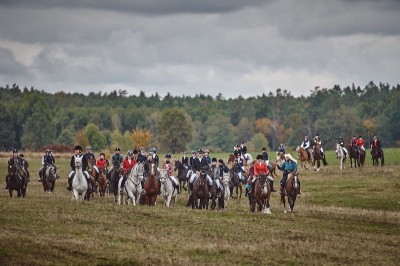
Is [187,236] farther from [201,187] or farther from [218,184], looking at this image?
[218,184]

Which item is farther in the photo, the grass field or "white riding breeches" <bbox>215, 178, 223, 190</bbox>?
"white riding breeches" <bbox>215, 178, 223, 190</bbox>

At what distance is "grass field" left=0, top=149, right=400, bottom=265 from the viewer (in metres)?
24.2

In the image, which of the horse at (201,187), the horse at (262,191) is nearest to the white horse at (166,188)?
the horse at (201,187)

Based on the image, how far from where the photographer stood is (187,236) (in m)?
28.4

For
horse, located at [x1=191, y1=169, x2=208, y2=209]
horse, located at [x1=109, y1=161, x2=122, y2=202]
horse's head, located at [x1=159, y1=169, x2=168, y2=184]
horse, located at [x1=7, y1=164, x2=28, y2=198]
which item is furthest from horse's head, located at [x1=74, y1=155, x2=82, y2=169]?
horse, located at [x1=191, y1=169, x2=208, y2=209]

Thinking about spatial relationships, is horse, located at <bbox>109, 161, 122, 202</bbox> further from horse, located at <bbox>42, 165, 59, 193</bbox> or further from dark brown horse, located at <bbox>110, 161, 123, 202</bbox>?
horse, located at <bbox>42, 165, 59, 193</bbox>

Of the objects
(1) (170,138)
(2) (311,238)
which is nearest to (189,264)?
(2) (311,238)

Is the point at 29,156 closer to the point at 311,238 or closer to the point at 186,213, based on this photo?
the point at 186,213

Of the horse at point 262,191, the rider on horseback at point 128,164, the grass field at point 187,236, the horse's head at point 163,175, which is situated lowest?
the grass field at point 187,236

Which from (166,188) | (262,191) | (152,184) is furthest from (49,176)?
(262,191)

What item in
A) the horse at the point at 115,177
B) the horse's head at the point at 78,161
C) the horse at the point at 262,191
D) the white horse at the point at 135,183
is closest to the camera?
the horse at the point at 262,191

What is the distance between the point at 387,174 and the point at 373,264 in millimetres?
38280

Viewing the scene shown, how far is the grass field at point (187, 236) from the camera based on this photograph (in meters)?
24.2

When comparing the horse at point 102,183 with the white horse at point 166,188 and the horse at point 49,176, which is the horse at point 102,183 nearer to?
the horse at point 49,176
